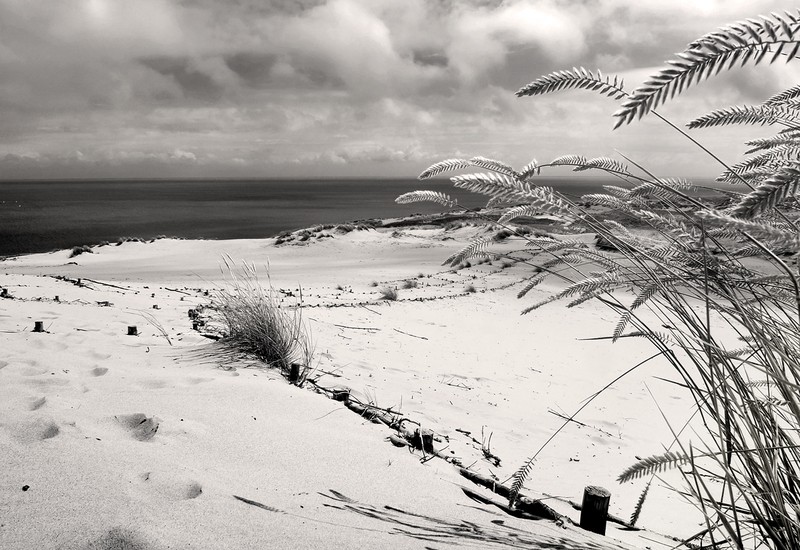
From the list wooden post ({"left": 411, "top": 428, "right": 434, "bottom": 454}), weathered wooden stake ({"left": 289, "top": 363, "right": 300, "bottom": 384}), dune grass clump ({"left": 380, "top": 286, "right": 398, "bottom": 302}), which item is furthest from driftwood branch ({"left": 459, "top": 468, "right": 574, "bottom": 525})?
dune grass clump ({"left": 380, "top": 286, "right": 398, "bottom": 302})

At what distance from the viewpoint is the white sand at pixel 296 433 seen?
1642 mm

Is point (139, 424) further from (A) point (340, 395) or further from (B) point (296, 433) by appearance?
(A) point (340, 395)

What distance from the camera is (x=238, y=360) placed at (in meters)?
4.02

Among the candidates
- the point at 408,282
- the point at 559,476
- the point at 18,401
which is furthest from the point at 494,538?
the point at 408,282

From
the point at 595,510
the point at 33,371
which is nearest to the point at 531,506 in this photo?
the point at 595,510

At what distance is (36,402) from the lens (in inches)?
101

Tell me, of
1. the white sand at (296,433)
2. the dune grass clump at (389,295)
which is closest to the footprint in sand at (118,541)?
the white sand at (296,433)

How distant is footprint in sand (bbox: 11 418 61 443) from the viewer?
2097mm

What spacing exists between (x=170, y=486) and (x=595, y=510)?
1.56 m

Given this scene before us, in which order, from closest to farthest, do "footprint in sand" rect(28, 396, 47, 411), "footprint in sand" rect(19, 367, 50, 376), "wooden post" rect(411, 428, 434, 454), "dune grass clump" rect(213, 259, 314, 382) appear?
"footprint in sand" rect(28, 396, 47, 411) → "wooden post" rect(411, 428, 434, 454) → "footprint in sand" rect(19, 367, 50, 376) → "dune grass clump" rect(213, 259, 314, 382)

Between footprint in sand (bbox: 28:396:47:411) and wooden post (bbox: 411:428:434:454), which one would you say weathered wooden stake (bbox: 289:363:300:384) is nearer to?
wooden post (bbox: 411:428:434:454)

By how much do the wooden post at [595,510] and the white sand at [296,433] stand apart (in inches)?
9.1

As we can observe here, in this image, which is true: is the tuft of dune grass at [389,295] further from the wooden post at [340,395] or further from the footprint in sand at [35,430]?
the footprint in sand at [35,430]

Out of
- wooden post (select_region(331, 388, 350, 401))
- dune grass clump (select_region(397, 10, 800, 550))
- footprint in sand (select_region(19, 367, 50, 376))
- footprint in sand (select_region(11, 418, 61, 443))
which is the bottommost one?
wooden post (select_region(331, 388, 350, 401))
